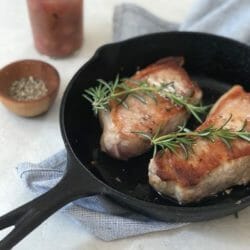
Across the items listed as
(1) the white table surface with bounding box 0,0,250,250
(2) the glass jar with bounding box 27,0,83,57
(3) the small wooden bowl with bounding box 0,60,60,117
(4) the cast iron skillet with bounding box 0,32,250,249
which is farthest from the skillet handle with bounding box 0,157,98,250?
(2) the glass jar with bounding box 27,0,83,57

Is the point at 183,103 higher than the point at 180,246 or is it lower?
higher

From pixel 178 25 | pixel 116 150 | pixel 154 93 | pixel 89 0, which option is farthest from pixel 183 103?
pixel 89 0

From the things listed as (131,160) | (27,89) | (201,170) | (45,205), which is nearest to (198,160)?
(201,170)

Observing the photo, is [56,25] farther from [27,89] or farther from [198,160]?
[198,160]

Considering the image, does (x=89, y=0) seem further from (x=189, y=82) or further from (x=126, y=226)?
(x=126, y=226)

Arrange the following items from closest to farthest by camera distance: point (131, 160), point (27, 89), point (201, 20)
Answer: point (131, 160), point (27, 89), point (201, 20)
